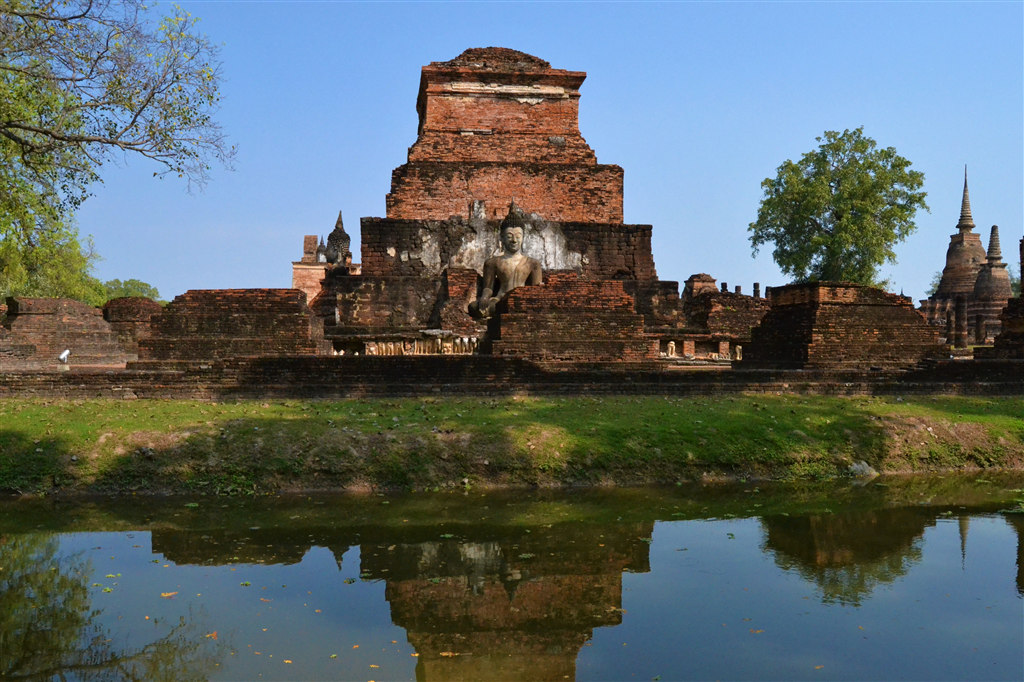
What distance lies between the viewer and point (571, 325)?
1255cm

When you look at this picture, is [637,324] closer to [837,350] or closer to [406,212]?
[837,350]

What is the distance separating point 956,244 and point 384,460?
5155cm

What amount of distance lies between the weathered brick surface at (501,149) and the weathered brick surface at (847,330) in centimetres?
826

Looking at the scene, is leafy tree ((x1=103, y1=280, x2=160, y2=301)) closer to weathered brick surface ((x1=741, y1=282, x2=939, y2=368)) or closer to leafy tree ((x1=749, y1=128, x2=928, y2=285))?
leafy tree ((x1=749, y1=128, x2=928, y2=285))

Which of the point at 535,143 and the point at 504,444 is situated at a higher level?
the point at 535,143

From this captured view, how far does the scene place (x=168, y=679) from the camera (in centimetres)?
437

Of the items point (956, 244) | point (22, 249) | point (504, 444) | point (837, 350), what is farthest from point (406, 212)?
point (956, 244)

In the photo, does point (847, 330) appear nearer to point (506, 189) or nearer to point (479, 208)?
point (506, 189)

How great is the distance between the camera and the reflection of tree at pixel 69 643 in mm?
4402

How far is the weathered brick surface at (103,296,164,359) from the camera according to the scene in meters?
22.0

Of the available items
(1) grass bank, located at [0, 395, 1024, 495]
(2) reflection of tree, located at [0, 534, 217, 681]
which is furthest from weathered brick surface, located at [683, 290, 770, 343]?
(2) reflection of tree, located at [0, 534, 217, 681]

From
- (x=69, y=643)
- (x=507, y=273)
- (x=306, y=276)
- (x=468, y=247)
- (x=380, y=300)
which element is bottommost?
(x=69, y=643)

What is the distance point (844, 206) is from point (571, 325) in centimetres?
2903

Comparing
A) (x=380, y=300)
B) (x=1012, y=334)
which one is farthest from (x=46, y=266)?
(x=1012, y=334)
